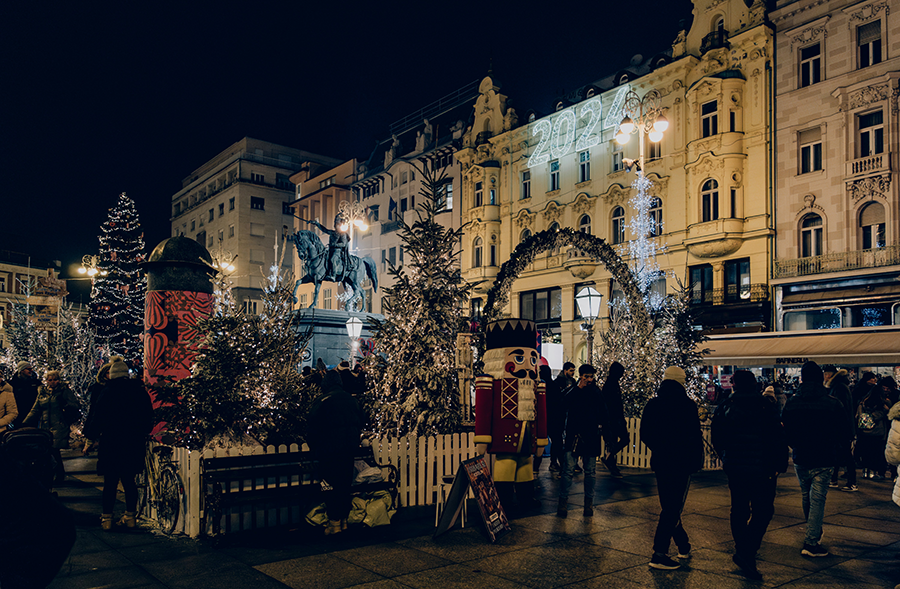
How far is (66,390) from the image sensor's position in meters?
10.7

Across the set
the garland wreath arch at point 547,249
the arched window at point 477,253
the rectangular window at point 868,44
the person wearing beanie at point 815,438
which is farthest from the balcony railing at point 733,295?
the person wearing beanie at point 815,438

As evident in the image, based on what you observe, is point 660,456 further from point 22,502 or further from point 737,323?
point 737,323

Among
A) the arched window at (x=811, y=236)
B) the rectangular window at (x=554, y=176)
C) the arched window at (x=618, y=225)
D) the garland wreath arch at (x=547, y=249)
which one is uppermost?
the rectangular window at (x=554, y=176)

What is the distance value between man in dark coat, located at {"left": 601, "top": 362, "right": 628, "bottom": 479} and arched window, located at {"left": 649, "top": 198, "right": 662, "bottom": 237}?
22607mm

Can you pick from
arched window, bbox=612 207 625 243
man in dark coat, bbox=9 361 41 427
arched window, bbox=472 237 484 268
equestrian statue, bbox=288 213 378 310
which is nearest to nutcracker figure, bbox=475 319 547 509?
man in dark coat, bbox=9 361 41 427

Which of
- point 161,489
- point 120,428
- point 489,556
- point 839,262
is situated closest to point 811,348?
point 839,262

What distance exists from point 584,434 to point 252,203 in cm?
6500

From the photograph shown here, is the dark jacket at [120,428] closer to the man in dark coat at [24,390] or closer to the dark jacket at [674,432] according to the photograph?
the man in dark coat at [24,390]

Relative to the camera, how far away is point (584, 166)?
36406 millimetres

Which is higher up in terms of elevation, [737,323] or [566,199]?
[566,199]

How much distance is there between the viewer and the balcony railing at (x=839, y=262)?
2364 cm

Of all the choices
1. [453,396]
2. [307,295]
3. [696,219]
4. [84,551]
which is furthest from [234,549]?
[307,295]

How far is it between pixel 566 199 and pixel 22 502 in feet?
119

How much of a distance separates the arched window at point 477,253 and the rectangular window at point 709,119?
607 inches
